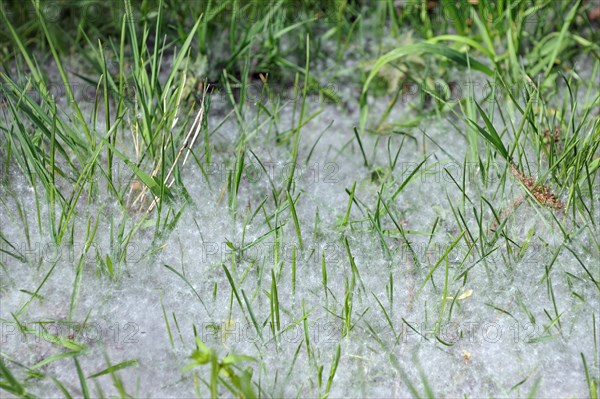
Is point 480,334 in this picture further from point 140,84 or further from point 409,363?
point 140,84

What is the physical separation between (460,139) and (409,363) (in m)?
0.92

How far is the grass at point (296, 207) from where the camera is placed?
1.96 metres

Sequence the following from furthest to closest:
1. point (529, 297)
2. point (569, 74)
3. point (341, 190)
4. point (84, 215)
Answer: point (569, 74)
point (341, 190)
point (84, 215)
point (529, 297)

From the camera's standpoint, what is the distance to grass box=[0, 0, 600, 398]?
6.42ft

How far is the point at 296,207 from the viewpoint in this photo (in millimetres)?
2361

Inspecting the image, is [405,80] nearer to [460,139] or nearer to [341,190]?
[460,139]

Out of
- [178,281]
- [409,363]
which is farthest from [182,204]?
[409,363]

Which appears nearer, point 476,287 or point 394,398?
point 394,398

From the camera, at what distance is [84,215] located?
88.5 inches

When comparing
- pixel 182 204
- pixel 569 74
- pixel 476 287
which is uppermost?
pixel 569 74

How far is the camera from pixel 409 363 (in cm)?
196

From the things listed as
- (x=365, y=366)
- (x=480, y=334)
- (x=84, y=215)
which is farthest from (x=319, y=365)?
(x=84, y=215)

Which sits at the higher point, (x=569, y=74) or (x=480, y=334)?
(x=569, y=74)

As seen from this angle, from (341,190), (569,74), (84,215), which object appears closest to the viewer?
(84,215)
